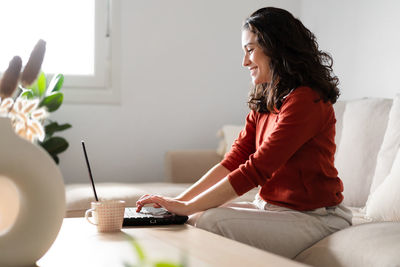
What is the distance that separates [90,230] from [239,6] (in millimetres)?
2723

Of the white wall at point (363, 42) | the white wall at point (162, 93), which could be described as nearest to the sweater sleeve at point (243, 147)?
the white wall at point (363, 42)

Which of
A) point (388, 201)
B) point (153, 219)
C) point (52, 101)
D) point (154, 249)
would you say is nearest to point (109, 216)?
point (153, 219)

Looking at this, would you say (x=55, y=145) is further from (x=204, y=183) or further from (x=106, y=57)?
(x=204, y=183)

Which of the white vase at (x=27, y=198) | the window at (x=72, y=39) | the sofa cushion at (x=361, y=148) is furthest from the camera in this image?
the window at (x=72, y=39)

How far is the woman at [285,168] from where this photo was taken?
5.16 feet

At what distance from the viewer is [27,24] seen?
137 inches

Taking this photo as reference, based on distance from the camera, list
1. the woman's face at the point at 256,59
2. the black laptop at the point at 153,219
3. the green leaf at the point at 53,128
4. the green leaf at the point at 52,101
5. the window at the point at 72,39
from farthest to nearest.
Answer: the window at the point at 72,39
the green leaf at the point at 53,128
the green leaf at the point at 52,101
the woman's face at the point at 256,59
the black laptop at the point at 153,219

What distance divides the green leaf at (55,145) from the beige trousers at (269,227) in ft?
5.78

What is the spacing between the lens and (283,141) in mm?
1628

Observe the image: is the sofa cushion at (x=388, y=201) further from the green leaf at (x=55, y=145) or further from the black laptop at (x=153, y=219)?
the green leaf at (x=55, y=145)

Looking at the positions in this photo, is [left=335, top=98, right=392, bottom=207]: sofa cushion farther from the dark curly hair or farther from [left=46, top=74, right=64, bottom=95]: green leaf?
[left=46, top=74, right=64, bottom=95]: green leaf

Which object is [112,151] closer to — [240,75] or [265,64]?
[240,75]

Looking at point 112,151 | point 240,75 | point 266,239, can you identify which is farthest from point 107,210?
Answer: point 240,75

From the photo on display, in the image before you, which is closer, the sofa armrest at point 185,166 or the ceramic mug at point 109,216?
the ceramic mug at point 109,216
